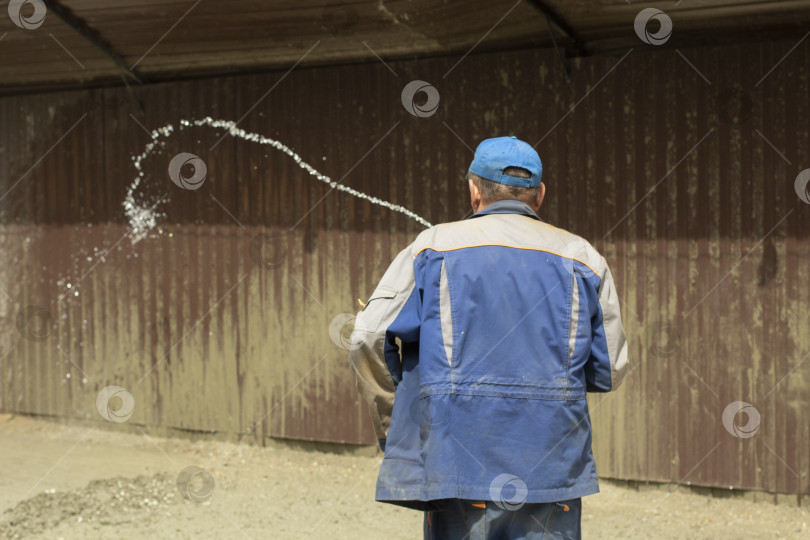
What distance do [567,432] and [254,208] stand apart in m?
4.87

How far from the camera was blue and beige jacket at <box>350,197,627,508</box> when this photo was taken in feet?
8.63

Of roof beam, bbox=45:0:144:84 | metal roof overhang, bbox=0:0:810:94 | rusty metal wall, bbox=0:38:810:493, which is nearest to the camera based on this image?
metal roof overhang, bbox=0:0:810:94

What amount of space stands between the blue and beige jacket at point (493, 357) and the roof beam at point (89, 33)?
4.43m

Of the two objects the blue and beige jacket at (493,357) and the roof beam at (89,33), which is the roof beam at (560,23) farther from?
the roof beam at (89,33)

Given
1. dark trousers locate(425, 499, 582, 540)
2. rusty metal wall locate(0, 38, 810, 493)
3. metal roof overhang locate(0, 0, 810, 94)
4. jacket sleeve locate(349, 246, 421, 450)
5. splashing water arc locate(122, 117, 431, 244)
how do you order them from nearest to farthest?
dark trousers locate(425, 499, 582, 540) < jacket sleeve locate(349, 246, 421, 450) < metal roof overhang locate(0, 0, 810, 94) < rusty metal wall locate(0, 38, 810, 493) < splashing water arc locate(122, 117, 431, 244)

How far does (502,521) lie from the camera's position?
2.63 meters

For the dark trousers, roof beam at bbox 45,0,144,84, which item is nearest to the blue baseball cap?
the dark trousers

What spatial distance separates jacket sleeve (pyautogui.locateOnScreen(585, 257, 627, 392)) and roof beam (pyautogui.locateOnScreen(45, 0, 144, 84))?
476 centimetres

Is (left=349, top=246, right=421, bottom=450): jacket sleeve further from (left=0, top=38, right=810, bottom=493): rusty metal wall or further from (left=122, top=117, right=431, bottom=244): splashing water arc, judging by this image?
(left=122, top=117, right=431, bottom=244): splashing water arc

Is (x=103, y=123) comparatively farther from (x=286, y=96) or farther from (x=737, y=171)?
(x=737, y=171)


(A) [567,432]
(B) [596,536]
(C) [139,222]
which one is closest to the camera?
(A) [567,432]

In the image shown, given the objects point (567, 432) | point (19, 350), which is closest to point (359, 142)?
point (19, 350)

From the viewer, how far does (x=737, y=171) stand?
226 inches

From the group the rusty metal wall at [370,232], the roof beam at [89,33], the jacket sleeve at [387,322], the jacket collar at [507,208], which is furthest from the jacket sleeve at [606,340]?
the roof beam at [89,33]
